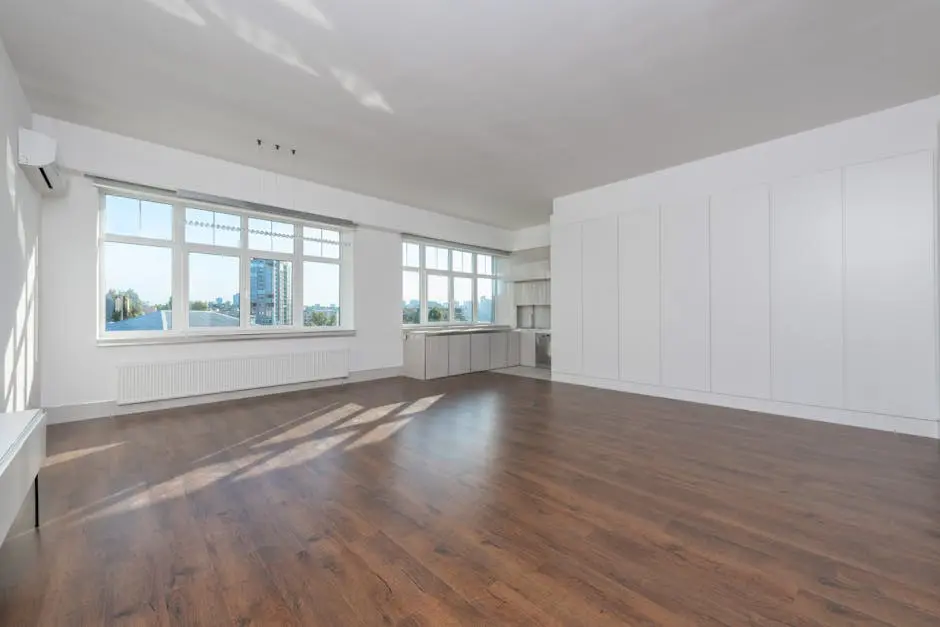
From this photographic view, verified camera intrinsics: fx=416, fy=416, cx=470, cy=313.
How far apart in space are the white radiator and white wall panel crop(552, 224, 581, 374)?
3511 mm

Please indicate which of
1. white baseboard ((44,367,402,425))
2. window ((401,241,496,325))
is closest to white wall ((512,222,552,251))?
window ((401,241,496,325))

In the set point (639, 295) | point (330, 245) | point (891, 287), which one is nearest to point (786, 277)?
point (891, 287)

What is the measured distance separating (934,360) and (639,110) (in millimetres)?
3624

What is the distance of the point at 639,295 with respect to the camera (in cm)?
599

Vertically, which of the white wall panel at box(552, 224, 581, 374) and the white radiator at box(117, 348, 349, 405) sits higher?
the white wall panel at box(552, 224, 581, 374)

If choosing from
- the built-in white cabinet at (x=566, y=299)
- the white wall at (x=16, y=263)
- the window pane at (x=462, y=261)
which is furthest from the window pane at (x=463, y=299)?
the white wall at (x=16, y=263)

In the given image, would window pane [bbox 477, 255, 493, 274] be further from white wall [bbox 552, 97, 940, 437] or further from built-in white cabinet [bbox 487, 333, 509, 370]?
white wall [bbox 552, 97, 940, 437]

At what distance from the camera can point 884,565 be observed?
192 centimetres

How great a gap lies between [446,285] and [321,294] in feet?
9.43

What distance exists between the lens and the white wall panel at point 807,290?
4.43 meters

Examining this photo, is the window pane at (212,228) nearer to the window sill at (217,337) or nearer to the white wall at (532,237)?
the window sill at (217,337)

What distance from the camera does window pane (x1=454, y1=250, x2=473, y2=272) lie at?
9.05 metres

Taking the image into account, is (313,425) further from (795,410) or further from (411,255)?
(795,410)

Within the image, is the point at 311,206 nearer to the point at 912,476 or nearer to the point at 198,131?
the point at 198,131
